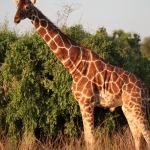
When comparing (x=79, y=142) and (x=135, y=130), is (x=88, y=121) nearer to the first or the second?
(x=79, y=142)

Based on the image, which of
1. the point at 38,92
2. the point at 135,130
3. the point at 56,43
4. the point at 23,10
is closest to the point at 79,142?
the point at 135,130

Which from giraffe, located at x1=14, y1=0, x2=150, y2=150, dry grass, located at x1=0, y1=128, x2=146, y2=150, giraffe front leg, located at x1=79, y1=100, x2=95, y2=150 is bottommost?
dry grass, located at x1=0, y1=128, x2=146, y2=150

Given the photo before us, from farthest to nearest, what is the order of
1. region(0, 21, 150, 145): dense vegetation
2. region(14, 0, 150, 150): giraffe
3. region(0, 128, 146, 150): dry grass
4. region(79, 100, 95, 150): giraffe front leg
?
region(0, 21, 150, 145): dense vegetation → region(14, 0, 150, 150): giraffe → region(79, 100, 95, 150): giraffe front leg → region(0, 128, 146, 150): dry grass

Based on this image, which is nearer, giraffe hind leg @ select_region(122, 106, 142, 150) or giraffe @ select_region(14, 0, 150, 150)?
giraffe @ select_region(14, 0, 150, 150)

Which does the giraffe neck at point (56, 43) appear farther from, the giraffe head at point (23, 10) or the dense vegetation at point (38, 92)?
the dense vegetation at point (38, 92)

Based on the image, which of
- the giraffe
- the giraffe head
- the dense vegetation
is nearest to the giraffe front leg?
the giraffe

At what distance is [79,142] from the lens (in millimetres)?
8461

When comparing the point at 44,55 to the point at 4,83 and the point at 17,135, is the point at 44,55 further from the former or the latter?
the point at 17,135

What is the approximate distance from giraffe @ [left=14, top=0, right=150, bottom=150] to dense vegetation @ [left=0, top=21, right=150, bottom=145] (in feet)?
1.92

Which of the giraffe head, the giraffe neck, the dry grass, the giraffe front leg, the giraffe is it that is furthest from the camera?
the giraffe neck

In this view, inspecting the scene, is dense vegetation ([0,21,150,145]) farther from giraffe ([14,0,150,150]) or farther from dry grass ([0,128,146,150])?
giraffe ([14,0,150,150])

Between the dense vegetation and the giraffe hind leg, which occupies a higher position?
the dense vegetation

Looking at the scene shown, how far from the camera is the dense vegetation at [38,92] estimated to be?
29.9 feet

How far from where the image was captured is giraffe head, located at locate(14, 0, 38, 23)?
809cm
